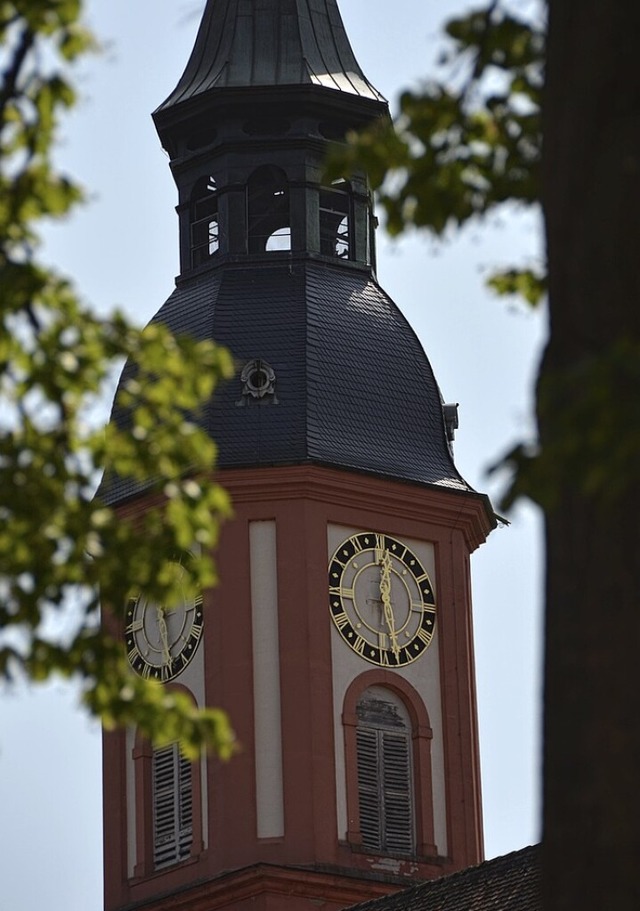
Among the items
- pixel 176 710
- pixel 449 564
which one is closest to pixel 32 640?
pixel 176 710

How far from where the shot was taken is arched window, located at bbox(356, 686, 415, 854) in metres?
39.7

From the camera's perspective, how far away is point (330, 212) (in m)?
44.1

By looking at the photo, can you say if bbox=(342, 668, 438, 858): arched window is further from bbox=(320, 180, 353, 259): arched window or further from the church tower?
bbox=(320, 180, 353, 259): arched window

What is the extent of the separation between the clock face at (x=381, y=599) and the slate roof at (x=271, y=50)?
6657 mm

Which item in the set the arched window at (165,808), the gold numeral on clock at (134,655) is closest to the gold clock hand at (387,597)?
the arched window at (165,808)

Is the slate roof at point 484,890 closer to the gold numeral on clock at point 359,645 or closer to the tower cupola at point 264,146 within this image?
the gold numeral on clock at point 359,645

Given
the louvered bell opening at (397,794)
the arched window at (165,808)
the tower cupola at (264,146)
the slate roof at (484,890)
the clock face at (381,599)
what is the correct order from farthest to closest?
1. the tower cupola at (264,146)
2. the clock face at (381,599)
3. the louvered bell opening at (397,794)
4. the arched window at (165,808)
5. the slate roof at (484,890)

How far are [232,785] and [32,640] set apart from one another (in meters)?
26.4

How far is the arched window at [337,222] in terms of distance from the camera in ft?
144

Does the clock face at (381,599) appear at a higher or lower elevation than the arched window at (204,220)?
lower

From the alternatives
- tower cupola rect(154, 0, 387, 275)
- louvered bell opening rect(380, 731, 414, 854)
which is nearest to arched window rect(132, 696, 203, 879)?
louvered bell opening rect(380, 731, 414, 854)

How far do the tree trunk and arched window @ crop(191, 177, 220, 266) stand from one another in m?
32.3

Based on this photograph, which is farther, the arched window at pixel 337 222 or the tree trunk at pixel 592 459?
the arched window at pixel 337 222

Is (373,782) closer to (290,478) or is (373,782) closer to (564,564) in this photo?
(290,478)
